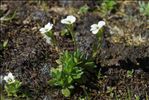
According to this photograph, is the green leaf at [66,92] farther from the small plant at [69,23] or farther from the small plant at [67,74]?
the small plant at [69,23]

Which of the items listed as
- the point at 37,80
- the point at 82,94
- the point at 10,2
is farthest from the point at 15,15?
the point at 82,94

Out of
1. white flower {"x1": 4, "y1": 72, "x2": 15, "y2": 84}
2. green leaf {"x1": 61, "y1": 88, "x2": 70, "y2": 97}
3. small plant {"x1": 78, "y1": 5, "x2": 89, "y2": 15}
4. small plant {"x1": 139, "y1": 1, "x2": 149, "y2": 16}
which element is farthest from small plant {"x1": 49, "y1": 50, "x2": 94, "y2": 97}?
small plant {"x1": 139, "y1": 1, "x2": 149, "y2": 16}

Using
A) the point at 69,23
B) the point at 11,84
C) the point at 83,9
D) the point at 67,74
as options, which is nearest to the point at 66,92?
the point at 67,74

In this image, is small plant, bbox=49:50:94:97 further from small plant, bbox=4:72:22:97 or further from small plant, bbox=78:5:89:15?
small plant, bbox=78:5:89:15

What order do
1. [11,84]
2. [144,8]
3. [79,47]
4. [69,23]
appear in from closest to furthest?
[11,84], [69,23], [79,47], [144,8]

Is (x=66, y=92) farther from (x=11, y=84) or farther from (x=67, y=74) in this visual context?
(x=11, y=84)

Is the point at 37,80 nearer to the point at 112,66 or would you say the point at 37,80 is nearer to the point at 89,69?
the point at 89,69

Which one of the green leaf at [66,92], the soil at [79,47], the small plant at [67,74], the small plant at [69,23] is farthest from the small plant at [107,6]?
the green leaf at [66,92]
